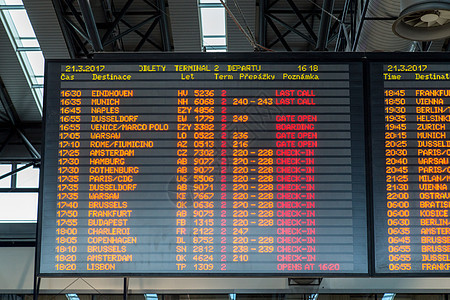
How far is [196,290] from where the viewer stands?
14.0 m

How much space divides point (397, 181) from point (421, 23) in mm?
1340

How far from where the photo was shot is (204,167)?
5043mm

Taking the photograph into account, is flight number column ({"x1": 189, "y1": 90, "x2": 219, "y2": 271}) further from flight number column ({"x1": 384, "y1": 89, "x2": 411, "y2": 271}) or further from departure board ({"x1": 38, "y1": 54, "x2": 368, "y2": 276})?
flight number column ({"x1": 384, "y1": 89, "x2": 411, "y2": 271})

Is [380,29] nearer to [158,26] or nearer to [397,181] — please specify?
[397,181]

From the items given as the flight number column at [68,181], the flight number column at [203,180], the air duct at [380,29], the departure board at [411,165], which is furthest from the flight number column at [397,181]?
the flight number column at [68,181]

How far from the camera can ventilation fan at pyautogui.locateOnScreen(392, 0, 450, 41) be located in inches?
198

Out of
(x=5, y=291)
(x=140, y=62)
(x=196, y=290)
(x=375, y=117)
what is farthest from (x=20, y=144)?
(x=375, y=117)

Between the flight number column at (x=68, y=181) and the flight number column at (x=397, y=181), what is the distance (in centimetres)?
244

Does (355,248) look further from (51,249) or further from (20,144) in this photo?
(20,144)

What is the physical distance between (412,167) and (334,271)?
3.43 feet

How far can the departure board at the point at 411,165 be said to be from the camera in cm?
487

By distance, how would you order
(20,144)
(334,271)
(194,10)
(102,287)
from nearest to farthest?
(334,271) < (194,10) < (102,287) < (20,144)

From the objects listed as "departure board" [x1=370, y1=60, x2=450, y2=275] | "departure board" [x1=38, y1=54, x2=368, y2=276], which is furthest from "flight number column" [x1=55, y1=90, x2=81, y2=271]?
"departure board" [x1=370, y1=60, x2=450, y2=275]

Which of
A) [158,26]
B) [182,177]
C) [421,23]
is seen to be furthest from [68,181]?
[158,26]
